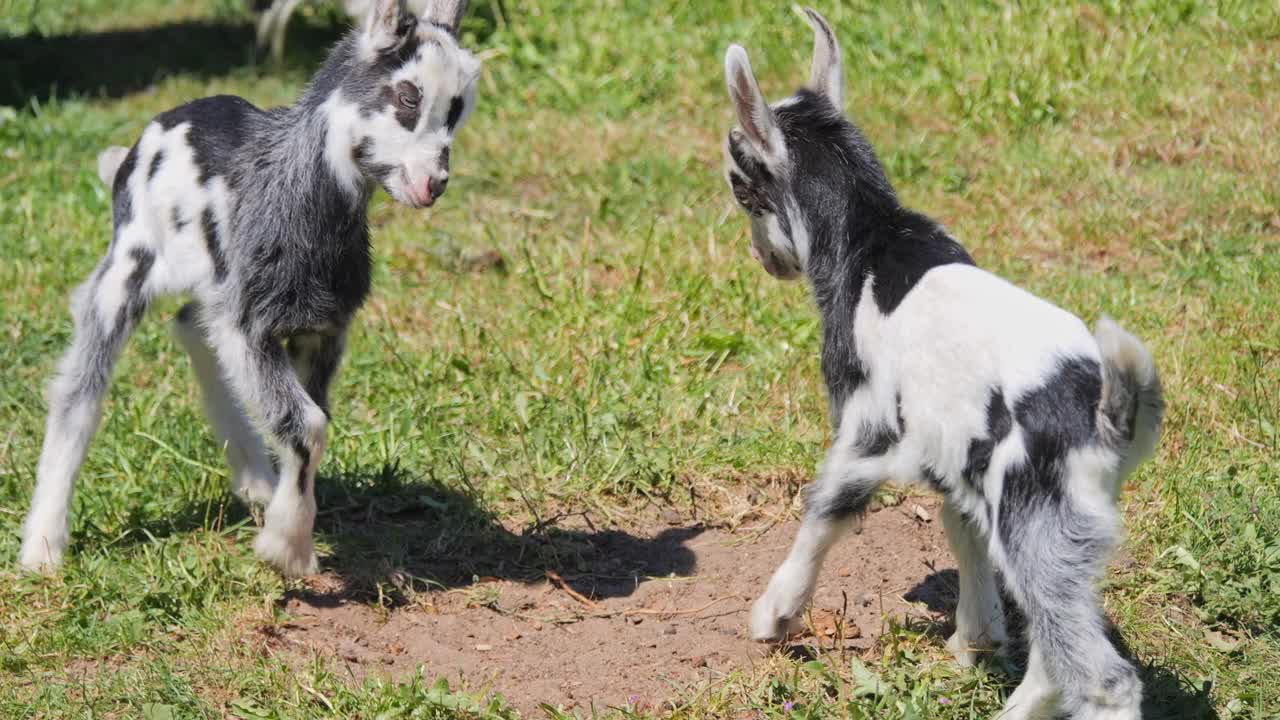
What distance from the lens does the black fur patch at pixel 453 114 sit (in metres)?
4.68

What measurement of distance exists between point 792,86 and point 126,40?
5.73 meters

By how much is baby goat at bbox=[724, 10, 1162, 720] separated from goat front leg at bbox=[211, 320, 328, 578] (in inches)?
56.2

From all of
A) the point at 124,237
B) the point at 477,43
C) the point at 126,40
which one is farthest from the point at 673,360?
the point at 126,40

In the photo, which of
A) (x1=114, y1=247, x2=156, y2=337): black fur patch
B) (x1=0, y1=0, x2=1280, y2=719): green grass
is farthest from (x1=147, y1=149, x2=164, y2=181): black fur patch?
(x1=0, y1=0, x2=1280, y2=719): green grass

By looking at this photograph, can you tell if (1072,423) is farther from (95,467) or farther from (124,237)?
(95,467)

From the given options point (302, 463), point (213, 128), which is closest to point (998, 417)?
point (302, 463)

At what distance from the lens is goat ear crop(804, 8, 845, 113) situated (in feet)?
15.1

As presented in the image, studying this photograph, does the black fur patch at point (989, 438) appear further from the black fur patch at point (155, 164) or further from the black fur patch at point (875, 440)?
the black fur patch at point (155, 164)

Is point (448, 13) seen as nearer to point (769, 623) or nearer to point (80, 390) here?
point (80, 390)

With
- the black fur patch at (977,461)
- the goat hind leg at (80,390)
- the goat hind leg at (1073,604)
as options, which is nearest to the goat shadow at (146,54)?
the goat hind leg at (80,390)

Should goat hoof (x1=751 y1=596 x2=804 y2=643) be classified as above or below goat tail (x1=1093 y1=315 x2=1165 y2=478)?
below

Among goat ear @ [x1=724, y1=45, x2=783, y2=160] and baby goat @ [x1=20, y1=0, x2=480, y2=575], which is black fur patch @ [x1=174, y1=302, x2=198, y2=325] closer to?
baby goat @ [x1=20, y1=0, x2=480, y2=575]

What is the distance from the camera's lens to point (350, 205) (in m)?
4.79

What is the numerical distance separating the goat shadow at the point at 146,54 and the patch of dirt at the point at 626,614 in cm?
575
